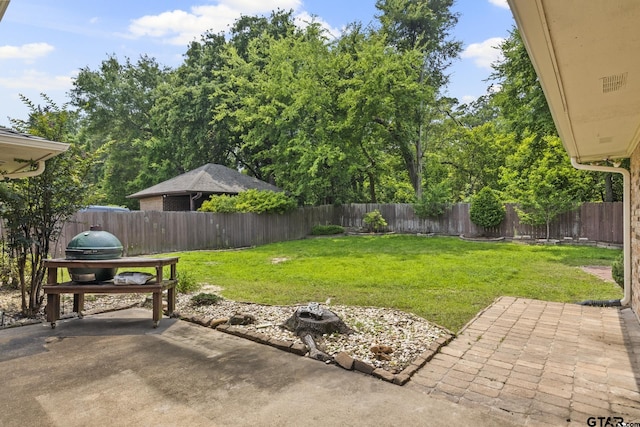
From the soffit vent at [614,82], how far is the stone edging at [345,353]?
239 centimetres

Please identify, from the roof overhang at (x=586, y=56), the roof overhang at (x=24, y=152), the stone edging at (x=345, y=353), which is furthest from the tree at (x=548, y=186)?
the roof overhang at (x=24, y=152)

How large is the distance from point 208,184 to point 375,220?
7608mm

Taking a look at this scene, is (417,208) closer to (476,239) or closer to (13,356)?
(476,239)

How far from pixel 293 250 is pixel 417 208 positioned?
6770 millimetres

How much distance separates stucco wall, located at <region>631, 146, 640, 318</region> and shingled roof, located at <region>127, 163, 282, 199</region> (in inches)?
553

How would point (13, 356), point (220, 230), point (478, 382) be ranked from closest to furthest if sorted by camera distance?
point (478, 382) → point (13, 356) → point (220, 230)

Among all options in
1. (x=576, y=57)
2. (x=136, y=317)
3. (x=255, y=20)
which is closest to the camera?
(x=576, y=57)

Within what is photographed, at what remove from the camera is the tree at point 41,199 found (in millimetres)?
4445

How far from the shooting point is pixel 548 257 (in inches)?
372

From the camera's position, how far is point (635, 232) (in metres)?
4.55

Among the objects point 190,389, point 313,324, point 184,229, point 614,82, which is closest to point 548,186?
point 614,82

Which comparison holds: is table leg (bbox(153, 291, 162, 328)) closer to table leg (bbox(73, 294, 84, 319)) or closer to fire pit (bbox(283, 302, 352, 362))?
table leg (bbox(73, 294, 84, 319))

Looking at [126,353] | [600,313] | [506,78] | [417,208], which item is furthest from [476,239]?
[126,353]

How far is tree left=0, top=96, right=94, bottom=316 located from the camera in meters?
4.45
